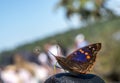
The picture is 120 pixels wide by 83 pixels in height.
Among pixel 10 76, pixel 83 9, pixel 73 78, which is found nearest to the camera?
pixel 73 78

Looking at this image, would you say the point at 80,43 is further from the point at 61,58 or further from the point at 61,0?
the point at 61,0

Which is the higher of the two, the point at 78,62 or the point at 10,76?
the point at 78,62

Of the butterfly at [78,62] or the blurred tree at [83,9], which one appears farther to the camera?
the blurred tree at [83,9]

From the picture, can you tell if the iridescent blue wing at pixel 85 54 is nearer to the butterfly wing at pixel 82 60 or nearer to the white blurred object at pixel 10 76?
the butterfly wing at pixel 82 60

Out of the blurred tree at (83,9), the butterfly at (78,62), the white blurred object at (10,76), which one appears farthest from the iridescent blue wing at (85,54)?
the blurred tree at (83,9)

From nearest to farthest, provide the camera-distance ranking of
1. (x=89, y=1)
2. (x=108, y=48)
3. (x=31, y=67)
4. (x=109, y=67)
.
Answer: (x=31, y=67)
(x=109, y=67)
(x=108, y=48)
(x=89, y=1)

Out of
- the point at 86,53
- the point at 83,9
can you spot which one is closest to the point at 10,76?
the point at 86,53

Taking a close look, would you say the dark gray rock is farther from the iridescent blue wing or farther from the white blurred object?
the white blurred object

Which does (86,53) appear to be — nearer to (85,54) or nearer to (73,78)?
(85,54)

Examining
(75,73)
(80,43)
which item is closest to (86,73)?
(75,73)

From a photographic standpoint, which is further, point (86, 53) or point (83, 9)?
point (83, 9)

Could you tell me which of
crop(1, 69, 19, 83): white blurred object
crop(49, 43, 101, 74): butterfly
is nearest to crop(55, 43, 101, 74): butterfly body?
crop(49, 43, 101, 74): butterfly
